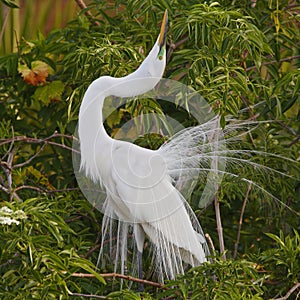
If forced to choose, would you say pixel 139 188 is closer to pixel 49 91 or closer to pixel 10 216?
pixel 10 216

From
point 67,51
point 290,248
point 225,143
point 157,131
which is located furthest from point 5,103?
point 290,248

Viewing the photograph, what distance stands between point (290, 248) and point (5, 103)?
1.28 metres

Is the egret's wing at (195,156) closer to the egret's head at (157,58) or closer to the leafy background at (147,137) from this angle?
the leafy background at (147,137)

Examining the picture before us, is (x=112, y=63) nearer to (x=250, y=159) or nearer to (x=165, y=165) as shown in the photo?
(x=165, y=165)

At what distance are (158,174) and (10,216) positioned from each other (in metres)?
0.50

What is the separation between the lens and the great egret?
202cm

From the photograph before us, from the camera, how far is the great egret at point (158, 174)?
2.02 m

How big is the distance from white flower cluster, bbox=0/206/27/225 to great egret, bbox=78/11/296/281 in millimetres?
374

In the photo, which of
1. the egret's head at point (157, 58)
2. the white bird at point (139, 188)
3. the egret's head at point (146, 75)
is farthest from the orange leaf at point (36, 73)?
the egret's head at point (157, 58)

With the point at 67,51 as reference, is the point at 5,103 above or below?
below

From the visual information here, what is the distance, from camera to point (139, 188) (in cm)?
205

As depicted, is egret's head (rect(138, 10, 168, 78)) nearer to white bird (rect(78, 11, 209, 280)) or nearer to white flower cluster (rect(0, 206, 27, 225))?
white bird (rect(78, 11, 209, 280))

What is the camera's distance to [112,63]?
2078 mm

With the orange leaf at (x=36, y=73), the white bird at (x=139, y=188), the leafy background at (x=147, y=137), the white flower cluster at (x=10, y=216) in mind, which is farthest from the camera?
the orange leaf at (x=36, y=73)
